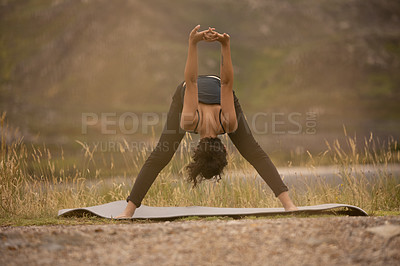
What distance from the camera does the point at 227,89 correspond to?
3861mm

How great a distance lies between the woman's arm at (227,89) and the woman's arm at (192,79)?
0.52 feet

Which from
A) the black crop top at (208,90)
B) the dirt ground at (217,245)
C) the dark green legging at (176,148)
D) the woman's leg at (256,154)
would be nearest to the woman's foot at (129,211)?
the dark green legging at (176,148)

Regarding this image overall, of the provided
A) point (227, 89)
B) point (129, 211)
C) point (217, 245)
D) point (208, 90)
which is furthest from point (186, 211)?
point (217, 245)

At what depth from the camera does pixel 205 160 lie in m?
4.02

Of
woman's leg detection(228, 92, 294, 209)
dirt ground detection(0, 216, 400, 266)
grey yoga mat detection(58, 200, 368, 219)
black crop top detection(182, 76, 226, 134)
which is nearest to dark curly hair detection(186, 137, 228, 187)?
black crop top detection(182, 76, 226, 134)

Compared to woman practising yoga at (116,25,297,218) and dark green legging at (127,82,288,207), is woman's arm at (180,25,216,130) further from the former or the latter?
dark green legging at (127,82,288,207)

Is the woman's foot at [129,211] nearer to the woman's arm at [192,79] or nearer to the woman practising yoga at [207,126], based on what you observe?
the woman practising yoga at [207,126]

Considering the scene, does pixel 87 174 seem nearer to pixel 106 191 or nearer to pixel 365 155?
pixel 106 191

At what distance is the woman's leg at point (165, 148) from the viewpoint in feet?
14.1

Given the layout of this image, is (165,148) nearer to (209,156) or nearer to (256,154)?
(209,156)

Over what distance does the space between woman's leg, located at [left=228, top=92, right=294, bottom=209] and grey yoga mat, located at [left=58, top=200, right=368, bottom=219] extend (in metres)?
0.23

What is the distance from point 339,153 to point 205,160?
88.7 inches

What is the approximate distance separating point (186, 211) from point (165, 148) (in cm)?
84

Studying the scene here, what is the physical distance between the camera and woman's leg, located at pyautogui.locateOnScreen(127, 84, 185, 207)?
4.30 meters
